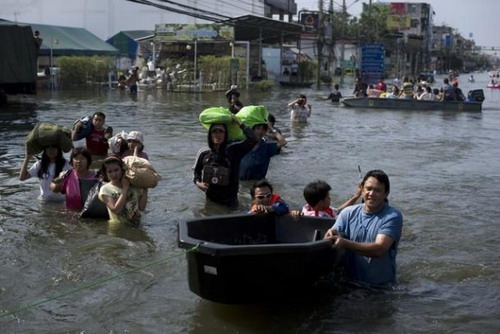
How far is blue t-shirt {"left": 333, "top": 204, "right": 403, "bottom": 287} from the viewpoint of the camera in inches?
216

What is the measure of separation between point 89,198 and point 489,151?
11975mm

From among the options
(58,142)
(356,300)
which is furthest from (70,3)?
(356,300)

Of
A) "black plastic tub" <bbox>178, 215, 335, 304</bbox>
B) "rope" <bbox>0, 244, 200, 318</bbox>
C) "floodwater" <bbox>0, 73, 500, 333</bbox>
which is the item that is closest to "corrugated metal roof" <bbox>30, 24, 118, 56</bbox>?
"floodwater" <bbox>0, 73, 500, 333</bbox>

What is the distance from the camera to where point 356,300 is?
5840mm

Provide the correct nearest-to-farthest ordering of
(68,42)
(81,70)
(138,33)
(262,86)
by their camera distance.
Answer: (81,70) → (262,86) → (68,42) → (138,33)

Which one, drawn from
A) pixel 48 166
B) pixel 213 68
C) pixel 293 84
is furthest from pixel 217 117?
pixel 293 84

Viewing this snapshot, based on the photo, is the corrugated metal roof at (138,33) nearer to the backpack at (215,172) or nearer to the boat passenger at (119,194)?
the backpack at (215,172)

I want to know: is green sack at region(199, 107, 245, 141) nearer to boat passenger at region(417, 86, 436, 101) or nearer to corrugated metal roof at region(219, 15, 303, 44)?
boat passenger at region(417, 86, 436, 101)

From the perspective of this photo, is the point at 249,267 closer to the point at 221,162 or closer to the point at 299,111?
the point at 221,162

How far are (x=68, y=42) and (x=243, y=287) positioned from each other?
43283mm

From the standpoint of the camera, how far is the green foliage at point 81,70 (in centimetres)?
3816

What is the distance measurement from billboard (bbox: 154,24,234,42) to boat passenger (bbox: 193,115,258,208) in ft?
125

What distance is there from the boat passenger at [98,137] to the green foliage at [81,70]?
28.0 metres

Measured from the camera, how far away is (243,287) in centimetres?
518
